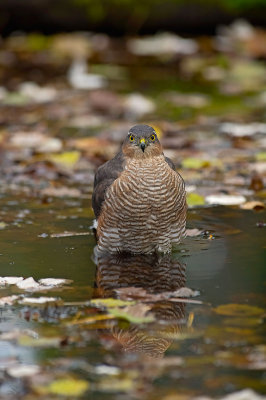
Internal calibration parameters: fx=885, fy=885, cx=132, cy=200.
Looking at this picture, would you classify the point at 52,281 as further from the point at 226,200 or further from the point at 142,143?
the point at 226,200

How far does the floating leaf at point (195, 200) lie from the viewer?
7.18 metres

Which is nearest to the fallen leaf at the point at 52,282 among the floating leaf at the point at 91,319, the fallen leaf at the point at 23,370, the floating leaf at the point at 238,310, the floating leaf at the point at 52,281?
the floating leaf at the point at 52,281

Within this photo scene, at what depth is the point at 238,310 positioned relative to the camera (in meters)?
4.66

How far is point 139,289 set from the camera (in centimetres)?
507

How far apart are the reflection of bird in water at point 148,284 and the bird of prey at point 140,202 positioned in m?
0.12

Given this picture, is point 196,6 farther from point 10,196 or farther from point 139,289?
point 139,289

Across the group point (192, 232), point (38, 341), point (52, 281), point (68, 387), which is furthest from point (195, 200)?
point (68, 387)

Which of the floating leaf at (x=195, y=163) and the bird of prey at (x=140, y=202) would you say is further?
the floating leaf at (x=195, y=163)

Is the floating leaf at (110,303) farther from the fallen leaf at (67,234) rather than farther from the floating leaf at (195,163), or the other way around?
the floating leaf at (195,163)

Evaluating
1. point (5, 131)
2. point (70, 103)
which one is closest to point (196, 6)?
point (70, 103)

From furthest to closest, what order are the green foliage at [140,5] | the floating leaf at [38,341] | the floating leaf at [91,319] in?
1. the green foliage at [140,5]
2. the floating leaf at [91,319]
3. the floating leaf at [38,341]

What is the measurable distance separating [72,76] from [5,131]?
335 cm

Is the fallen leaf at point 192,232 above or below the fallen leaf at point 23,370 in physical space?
above

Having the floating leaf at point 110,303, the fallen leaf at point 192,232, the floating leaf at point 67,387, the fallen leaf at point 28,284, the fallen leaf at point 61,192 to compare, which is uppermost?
the fallen leaf at point 61,192
